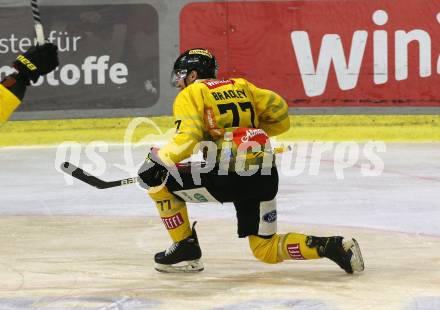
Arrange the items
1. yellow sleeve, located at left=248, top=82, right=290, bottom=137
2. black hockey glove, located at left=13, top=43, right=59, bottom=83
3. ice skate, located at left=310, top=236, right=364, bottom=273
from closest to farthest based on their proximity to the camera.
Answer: black hockey glove, located at left=13, top=43, right=59, bottom=83 → ice skate, located at left=310, top=236, right=364, bottom=273 → yellow sleeve, located at left=248, top=82, right=290, bottom=137

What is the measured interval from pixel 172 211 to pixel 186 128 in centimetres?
60

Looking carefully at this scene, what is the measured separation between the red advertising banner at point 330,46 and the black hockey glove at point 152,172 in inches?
237

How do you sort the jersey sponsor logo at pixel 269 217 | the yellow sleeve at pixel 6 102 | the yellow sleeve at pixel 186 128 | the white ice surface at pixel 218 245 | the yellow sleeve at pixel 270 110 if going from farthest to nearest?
1. the yellow sleeve at pixel 270 110
2. the jersey sponsor logo at pixel 269 217
3. the yellow sleeve at pixel 186 128
4. the white ice surface at pixel 218 245
5. the yellow sleeve at pixel 6 102

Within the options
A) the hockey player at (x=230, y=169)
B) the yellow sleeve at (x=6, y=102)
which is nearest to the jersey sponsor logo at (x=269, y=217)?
the hockey player at (x=230, y=169)

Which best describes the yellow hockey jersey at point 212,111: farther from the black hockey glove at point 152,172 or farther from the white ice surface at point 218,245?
the white ice surface at point 218,245

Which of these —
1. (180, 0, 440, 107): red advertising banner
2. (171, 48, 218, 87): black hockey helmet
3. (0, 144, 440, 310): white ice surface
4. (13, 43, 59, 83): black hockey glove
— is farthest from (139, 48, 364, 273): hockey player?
(180, 0, 440, 107): red advertising banner

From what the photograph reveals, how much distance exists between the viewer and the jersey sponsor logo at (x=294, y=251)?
5.79 metres

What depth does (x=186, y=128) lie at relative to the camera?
5613 millimetres

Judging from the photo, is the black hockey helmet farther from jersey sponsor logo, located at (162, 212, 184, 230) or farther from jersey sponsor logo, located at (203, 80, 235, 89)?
jersey sponsor logo, located at (162, 212, 184, 230)

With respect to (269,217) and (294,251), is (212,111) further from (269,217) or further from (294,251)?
(294,251)

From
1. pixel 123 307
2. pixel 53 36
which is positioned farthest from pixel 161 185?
pixel 53 36

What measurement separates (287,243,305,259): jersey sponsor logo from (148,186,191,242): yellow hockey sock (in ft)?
2.04

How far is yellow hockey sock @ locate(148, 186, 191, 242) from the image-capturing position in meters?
5.97

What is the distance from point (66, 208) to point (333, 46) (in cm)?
449
